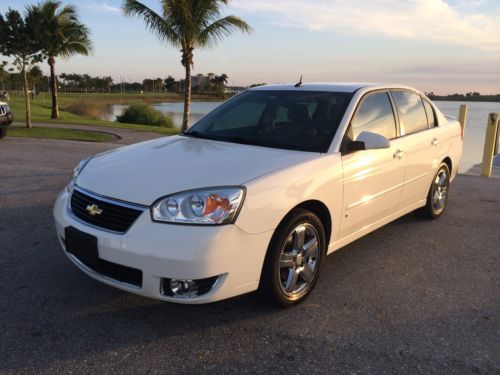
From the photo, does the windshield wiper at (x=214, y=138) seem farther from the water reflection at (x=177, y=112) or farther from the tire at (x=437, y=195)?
the water reflection at (x=177, y=112)

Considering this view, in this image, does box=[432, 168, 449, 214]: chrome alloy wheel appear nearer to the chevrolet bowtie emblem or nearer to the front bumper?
the front bumper

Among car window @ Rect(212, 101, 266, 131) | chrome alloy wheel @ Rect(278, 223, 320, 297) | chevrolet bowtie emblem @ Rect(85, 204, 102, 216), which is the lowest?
chrome alloy wheel @ Rect(278, 223, 320, 297)

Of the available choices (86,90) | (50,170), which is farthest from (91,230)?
(86,90)

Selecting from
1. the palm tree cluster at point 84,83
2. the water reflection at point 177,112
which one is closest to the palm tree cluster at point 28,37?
the water reflection at point 177,112

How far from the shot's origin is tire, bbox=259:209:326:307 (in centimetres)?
314

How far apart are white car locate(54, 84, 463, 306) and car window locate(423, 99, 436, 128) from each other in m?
0.65

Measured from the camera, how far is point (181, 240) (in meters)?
2.77

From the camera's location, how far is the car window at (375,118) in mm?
4027

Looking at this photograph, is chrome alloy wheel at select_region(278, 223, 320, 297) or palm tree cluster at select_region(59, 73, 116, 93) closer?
chrome alloy wheel at select_region(278, 223, 320, 297)

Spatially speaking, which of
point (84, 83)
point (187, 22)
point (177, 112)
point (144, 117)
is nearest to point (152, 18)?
point (187, 22)

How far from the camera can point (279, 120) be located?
4234 mm

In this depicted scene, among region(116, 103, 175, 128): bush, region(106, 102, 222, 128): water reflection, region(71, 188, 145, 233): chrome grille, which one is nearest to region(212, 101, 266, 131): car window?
region(71, 188, 145, 233): chrome grille

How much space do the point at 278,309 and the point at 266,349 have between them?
1.66ft

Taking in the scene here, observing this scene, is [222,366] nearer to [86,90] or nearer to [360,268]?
[360,268]
